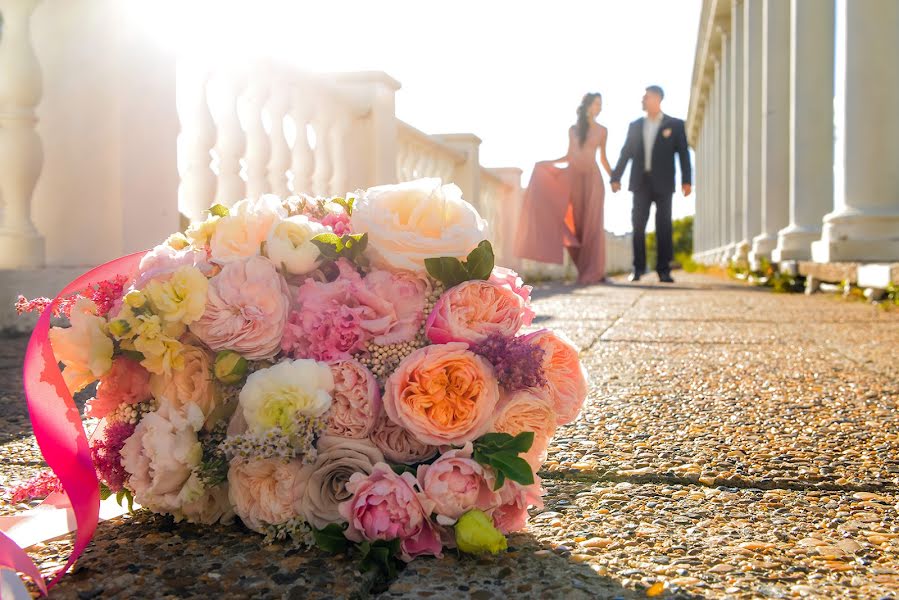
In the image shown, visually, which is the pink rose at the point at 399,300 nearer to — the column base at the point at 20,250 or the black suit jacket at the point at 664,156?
the column base at the point at 20,250

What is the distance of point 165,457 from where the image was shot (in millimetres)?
1000

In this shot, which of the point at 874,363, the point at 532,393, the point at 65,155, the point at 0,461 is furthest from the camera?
the point at 65,155

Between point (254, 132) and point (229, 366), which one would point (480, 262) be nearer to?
point (229, 366)

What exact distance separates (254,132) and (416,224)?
3647 mm

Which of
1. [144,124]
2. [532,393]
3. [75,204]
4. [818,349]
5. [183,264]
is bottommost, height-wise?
[818,349]

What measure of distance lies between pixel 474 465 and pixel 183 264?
475 millimetres

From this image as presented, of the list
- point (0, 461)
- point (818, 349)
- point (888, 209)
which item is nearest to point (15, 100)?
point (0, 461)

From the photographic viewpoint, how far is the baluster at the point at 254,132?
4.47 meters

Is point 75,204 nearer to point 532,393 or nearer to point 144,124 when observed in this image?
point 144,124

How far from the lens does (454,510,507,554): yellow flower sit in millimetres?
957

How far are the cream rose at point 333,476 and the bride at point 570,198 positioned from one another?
323 inches

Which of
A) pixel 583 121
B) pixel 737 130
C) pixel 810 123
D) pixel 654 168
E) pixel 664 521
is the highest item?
pixel 737 130

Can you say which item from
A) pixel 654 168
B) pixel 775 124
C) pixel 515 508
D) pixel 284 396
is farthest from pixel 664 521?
pixel 775 124

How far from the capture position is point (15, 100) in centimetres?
297
